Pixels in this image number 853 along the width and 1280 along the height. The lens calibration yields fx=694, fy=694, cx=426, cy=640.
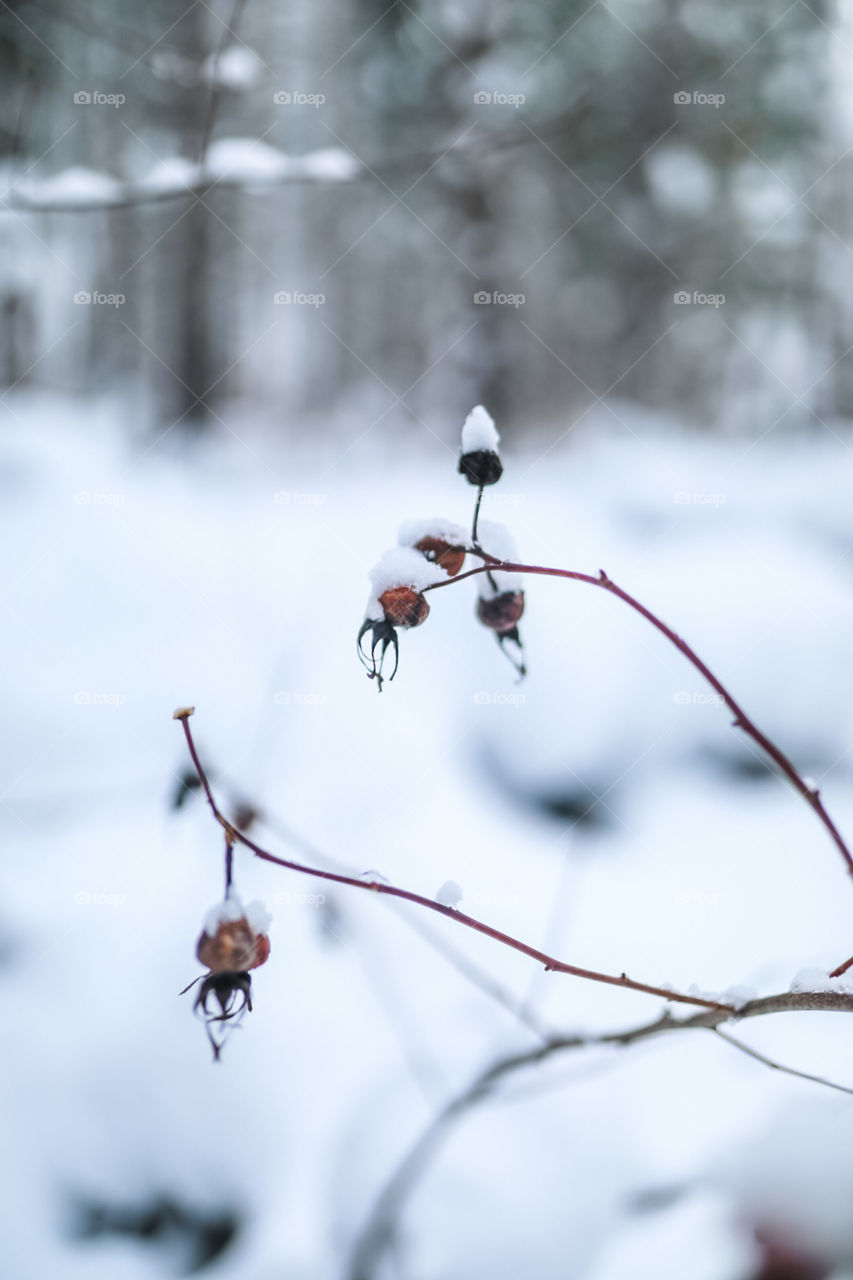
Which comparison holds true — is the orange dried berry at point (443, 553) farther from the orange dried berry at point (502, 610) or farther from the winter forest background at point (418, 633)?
the winter forest background at point (418, 633)

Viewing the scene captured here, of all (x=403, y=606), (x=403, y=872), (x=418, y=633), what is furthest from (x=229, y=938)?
(x=418, y=633)

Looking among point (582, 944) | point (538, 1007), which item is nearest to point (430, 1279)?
point (538, 1007)

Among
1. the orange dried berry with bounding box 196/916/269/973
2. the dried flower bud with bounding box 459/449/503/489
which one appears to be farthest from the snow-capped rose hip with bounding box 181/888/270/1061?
the dried flower bud with bounding box 459/449/503/489

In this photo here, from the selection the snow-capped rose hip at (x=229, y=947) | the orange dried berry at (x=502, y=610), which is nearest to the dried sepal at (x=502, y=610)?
the orange dried berry at (x=502, y=610)

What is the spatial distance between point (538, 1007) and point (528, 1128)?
0.12 metres

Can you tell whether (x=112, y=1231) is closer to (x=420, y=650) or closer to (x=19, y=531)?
(x=420, y=650)

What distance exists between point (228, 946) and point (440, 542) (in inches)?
8.4

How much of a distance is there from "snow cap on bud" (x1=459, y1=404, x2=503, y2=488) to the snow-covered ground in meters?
0.26

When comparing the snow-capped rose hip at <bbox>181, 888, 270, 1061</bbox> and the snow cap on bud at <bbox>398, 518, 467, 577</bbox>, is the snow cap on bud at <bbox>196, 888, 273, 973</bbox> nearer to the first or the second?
the snow-capped rose hip at <bbox>181, 888, 270, 1061</bbox>

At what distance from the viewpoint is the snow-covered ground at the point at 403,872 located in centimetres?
69

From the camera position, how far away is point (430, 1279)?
25.0 inches

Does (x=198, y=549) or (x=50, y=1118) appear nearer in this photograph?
(x=50, y=1118)

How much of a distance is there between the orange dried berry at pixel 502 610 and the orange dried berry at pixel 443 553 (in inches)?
2.0

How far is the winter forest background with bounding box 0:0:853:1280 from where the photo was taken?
0.70 metres
